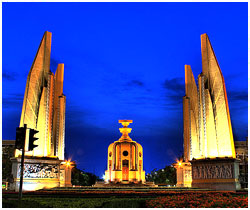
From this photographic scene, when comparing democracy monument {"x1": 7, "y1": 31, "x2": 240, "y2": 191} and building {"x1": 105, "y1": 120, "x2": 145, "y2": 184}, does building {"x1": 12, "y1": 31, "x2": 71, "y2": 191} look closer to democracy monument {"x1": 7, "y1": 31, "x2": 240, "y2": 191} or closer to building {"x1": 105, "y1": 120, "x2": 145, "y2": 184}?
democracy monument {"x1": 7, "y1": 31, "x2": 240, "y2": 191}

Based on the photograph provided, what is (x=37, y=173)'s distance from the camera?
68.5 feet

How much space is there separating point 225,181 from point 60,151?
1401cm

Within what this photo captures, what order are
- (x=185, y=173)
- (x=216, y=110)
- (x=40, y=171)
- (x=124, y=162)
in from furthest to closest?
(x=124, y=162)
(x=185, y=173)
(x=216, y=110)
(x=40, y=171)

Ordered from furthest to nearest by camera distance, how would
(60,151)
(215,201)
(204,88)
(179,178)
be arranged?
(179,178)
(60,151)
(204,88)
(215,201)

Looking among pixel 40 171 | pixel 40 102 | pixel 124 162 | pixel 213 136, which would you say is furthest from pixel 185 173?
pixel 40 102

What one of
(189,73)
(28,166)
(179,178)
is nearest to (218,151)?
(179,178)

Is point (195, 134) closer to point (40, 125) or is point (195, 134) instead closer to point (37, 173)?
point (40, 125)

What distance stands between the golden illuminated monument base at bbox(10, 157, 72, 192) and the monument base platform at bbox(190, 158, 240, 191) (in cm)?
1043

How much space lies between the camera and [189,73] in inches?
1201

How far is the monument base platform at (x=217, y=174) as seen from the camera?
66.0 ft

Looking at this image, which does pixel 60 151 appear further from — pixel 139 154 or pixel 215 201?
pixel 215 201

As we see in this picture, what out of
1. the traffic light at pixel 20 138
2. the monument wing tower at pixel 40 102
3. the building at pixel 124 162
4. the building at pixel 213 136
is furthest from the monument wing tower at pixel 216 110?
the traffic light at pixel 20 138

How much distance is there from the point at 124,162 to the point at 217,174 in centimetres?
1526

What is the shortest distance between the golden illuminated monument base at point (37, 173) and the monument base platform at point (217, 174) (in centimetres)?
1043
